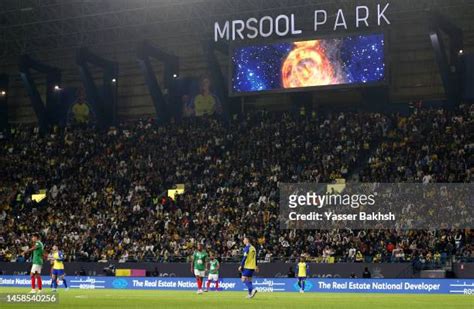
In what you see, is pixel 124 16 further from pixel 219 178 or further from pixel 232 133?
pixel 219 178

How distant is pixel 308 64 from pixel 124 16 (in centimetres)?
1516

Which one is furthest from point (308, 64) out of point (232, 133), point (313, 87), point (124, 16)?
point (124, 16)

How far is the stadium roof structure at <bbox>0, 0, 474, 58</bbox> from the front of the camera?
58.2 metres

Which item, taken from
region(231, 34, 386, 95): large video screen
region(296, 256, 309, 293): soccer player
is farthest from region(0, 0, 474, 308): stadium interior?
region(296, 256, 309, 293): soccer player

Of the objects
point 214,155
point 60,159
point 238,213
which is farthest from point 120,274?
point 60,159

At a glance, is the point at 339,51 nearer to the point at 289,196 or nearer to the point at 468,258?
the point at 289,196

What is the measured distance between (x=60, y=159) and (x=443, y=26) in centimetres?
3025

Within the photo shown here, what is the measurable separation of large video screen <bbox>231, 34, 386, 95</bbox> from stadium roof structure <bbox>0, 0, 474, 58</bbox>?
2809 mm

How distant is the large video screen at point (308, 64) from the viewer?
5400cm

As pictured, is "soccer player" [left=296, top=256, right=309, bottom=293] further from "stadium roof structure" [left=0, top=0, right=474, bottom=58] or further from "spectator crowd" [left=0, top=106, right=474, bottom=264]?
"stadium roof structure" [left=0, top=0, right=474, bottom=58]

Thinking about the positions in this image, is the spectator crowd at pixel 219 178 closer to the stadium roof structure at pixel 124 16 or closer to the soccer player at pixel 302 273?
the soccer player at pixel 302 273

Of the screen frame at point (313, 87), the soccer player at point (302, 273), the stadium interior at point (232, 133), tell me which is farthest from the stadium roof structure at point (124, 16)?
the soccer player at point (302, 273)

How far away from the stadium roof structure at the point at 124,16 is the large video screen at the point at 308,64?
111 inches

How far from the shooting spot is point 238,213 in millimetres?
52938
